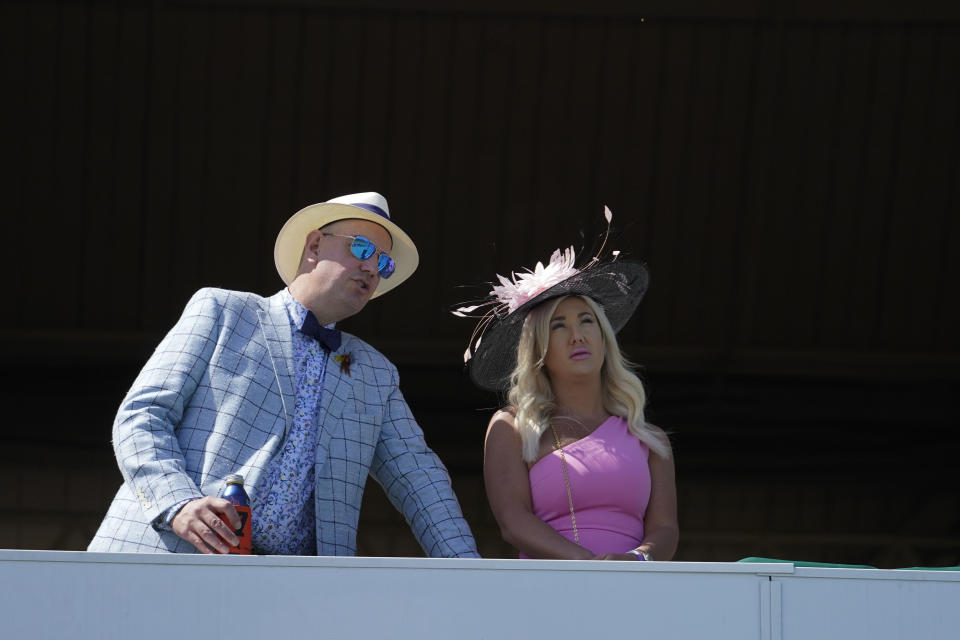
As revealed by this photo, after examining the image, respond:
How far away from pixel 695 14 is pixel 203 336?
3.94m

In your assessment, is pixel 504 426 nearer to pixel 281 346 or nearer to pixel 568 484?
pixel 568 484

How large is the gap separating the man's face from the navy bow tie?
5cm

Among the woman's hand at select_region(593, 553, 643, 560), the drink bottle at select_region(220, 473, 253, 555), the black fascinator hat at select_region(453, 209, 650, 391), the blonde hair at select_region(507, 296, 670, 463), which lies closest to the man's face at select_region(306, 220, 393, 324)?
the black fascinator hat at select_region(453, 209, 650, 391)

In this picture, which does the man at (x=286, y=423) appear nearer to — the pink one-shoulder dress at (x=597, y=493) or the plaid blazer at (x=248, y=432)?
the plaid blazer at (x=248, y=432)

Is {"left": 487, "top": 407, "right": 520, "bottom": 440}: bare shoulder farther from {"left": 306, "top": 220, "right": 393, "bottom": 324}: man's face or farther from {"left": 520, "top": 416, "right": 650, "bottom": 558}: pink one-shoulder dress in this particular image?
{"left": 306, "top": 220, "right": 393, "bottom": 324}: man's face

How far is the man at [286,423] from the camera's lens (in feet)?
8.11

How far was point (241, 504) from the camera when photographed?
241 centimetres

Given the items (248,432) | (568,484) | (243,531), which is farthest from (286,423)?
(568,484)

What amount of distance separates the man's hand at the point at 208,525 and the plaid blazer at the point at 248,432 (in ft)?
0.17

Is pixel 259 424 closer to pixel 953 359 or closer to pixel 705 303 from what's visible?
pixel 705 303

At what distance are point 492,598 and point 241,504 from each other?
607 millimetres

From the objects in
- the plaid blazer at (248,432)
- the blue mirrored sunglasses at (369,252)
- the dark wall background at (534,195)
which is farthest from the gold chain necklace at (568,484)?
the dark wall background at (534,195)

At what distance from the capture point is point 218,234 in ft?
21.6

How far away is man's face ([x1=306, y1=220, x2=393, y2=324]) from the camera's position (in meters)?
2.85
